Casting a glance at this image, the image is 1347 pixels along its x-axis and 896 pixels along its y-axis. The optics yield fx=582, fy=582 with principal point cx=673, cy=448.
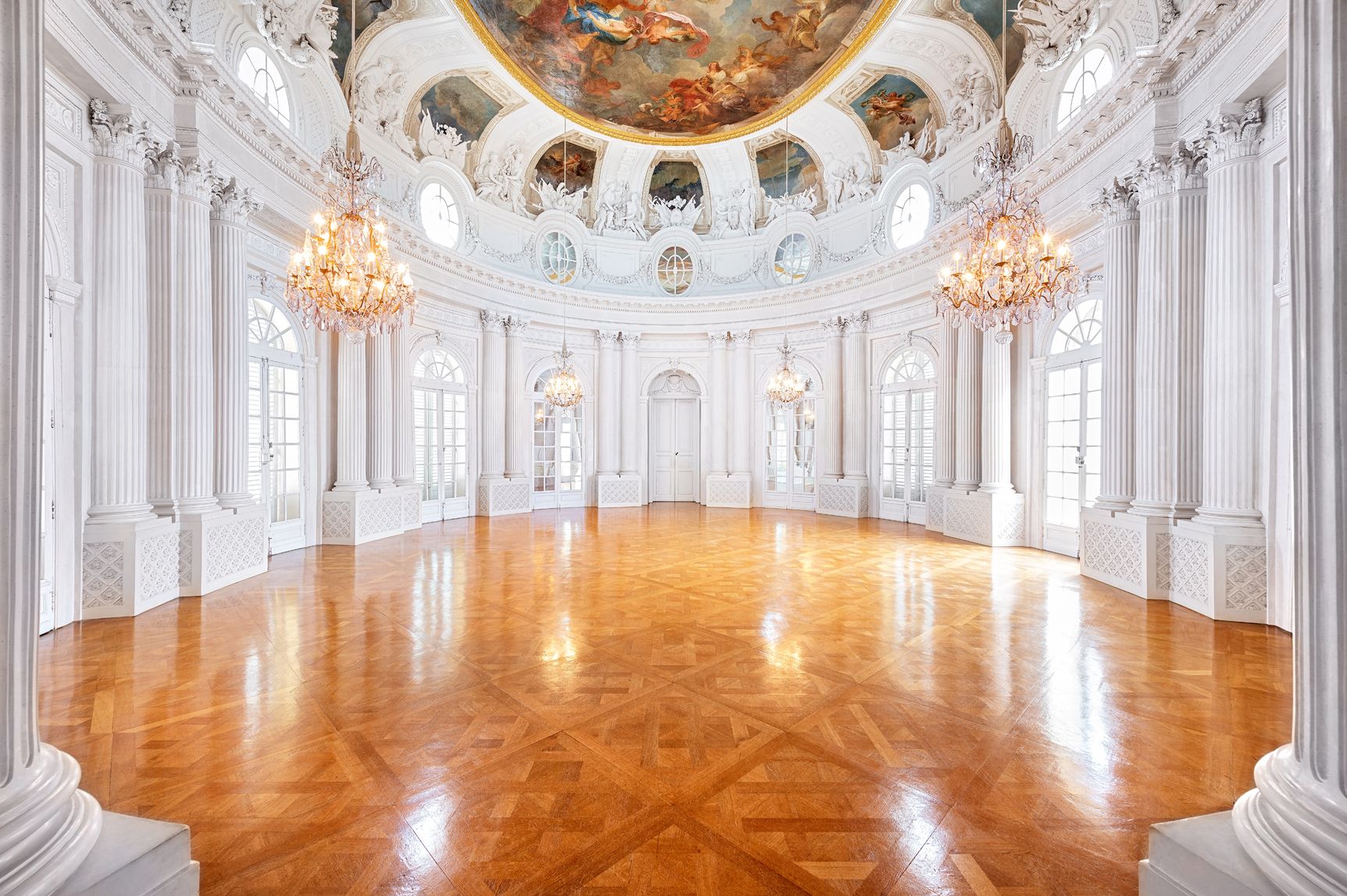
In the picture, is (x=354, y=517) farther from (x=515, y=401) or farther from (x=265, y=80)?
(x=265, y=80)

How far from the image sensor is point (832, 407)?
13117 millimetres

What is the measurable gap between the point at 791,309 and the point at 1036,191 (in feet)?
19.8

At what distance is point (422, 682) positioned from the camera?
371 centimetres

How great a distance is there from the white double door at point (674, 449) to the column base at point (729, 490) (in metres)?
1.01

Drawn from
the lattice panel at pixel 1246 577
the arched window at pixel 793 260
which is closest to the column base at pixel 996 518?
the lattice panel at pixel 1246 577

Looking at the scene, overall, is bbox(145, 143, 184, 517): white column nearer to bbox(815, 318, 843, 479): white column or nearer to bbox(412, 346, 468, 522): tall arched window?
bbox(412, 346, 468, 522): tall arched window

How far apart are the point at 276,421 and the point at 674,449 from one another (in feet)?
30.2

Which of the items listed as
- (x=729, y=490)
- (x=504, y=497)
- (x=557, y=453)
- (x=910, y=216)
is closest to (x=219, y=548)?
(x=504, y=497)

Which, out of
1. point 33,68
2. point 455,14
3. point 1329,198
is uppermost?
point 455,14

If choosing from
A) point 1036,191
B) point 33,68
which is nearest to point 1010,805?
point 33,68

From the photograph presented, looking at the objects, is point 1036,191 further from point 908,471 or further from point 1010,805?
point 1010,805

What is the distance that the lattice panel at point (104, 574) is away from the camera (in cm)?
506

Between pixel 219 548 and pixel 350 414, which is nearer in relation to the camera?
pixel 219 548

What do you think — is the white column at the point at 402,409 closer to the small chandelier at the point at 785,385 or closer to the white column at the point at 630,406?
the white column at the point at 630,406
